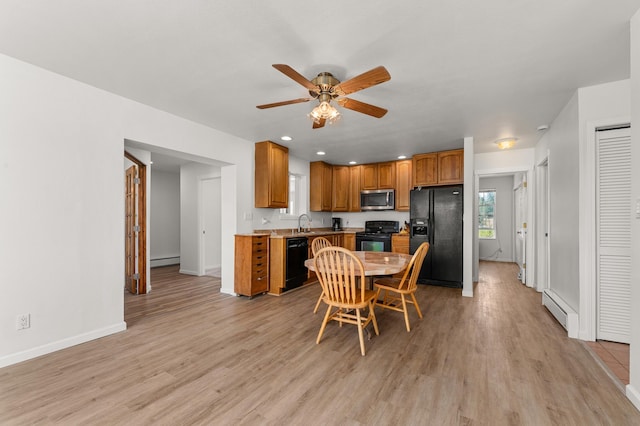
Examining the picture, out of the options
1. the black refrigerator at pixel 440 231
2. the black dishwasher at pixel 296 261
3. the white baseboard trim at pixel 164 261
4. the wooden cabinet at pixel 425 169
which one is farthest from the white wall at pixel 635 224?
the white baseboard trim at pixel 164 261

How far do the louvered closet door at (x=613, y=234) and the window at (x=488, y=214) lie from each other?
18.4ft

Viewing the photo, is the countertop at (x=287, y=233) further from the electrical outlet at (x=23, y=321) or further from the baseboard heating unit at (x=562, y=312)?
the baseboard heating unit at (x=562, y=312)

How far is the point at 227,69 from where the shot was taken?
7.77 ft

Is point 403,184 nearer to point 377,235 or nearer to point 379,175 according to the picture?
point 379,175

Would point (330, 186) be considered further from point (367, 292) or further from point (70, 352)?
point (70, 352)

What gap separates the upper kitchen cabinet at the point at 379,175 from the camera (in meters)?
5.91

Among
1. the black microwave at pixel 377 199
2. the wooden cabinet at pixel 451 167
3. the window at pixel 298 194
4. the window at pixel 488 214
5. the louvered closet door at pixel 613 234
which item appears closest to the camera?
the louvered closet door at pixel 613 234

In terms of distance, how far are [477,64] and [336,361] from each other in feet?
8.73

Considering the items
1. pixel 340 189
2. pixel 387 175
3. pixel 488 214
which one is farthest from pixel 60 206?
pixel 488 214

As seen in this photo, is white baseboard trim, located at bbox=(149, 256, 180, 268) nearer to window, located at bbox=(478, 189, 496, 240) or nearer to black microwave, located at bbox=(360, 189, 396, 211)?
black microwave, located at bbox=(360, 189, 396, 211)

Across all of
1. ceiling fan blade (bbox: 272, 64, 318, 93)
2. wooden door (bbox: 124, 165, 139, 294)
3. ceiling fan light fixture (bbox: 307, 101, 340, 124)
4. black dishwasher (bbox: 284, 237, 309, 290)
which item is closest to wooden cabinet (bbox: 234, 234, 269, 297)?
black dishwasher (bbox: 284, 237, 309, 290)

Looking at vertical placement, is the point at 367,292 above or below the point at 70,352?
above

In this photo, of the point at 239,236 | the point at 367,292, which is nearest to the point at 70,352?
the point at 239,236

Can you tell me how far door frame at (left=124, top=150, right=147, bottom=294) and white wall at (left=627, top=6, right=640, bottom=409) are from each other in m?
5.35
